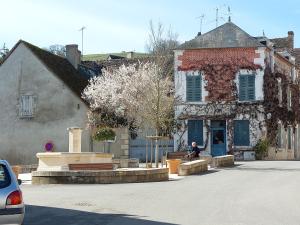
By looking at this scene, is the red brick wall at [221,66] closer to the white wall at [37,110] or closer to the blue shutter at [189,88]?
the blue shutter at [189,88]

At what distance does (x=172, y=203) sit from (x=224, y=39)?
2356 centimetres

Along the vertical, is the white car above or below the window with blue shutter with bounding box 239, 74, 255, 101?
below

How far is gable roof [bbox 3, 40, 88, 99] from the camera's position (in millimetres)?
35188

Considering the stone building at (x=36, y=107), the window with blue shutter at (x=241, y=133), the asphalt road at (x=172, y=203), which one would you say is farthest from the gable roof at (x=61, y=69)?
the asphalt road at (x=172, y=203)

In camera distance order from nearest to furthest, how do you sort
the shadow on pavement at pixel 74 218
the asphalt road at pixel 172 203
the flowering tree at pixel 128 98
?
the shadow on pavement at pixel 74 218 < the asphalt road at pixel 172 203 < the flowering tree at pixel 128 98

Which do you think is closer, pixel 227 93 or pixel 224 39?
pixel 227 93

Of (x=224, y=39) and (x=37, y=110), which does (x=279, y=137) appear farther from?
(x=37, y=110)

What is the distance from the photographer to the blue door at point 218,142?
34344 millimetres

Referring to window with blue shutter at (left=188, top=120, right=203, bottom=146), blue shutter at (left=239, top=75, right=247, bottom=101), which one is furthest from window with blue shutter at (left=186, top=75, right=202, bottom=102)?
blue shutter at (left=239, top=75, right=247, bottom=101)

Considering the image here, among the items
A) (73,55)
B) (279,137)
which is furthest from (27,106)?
(279,137)

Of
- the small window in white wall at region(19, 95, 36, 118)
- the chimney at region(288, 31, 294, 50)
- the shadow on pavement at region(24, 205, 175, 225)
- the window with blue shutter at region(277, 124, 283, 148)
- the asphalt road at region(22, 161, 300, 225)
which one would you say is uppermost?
the chimney at region(288, 31, 294, 50)

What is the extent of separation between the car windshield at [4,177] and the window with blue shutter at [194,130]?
26.9m

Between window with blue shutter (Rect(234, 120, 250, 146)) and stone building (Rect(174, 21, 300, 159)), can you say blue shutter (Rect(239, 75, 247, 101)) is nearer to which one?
stone building (Rect(174, 21, 300, 159))

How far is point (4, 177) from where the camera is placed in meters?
8.18
